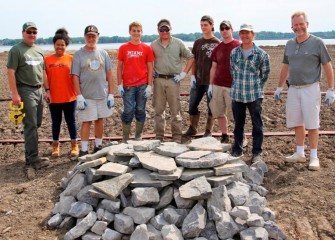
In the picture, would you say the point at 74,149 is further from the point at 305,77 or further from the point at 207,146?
the point at 305,77

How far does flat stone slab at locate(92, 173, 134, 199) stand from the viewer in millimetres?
3976

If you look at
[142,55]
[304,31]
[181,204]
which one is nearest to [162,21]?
[142,55]

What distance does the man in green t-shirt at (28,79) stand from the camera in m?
5.30

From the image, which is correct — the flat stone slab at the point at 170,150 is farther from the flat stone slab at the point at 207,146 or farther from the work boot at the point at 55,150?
the work boot at the point at 55,150

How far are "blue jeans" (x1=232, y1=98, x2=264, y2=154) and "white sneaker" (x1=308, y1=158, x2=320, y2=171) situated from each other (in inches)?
27.1

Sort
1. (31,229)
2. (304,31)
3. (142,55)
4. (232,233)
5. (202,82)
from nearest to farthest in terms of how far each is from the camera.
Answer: (232,233) < (31,229) < (304,31) < (142,55) < (202,82)

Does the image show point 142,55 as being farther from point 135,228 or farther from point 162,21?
point 135,228

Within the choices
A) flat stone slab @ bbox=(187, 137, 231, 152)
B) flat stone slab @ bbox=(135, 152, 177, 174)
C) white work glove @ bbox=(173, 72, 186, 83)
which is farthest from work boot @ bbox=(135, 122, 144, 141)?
flat stone slab @ bbox=(135, 152, 177, 174)

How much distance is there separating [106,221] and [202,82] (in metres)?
3.27

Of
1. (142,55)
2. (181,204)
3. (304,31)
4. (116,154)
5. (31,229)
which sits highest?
(304,31)

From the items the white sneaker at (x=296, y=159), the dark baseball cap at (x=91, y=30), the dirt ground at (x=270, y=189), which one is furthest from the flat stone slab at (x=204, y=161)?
the dark baseball cap at (x=91, y=30)

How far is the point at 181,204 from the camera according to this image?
12.9 ft

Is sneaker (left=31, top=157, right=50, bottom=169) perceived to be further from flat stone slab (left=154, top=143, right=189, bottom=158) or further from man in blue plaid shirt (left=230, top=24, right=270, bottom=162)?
man in blue plaid shirt (left=230, top=24, right=270, bottom=162)

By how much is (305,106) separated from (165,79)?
2136mm
